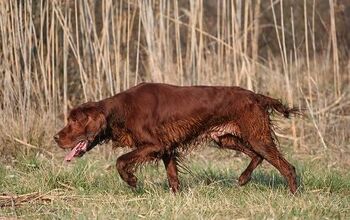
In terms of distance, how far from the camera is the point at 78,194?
17.7 feet

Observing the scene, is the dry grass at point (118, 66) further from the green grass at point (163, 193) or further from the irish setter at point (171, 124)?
the irish setter at point (171, 124)

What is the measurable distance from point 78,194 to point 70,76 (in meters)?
5.11

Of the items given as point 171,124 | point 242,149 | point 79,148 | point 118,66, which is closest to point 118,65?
point 118,66

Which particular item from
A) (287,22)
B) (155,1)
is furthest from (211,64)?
(287,22)

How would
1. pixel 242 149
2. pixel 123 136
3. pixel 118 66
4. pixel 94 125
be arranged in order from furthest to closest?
1. pixel 118 66
2. pixel 242 149
3. pixel 123 136
4. pixel 94 125

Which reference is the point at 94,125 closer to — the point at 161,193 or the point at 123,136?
the point at 123,136

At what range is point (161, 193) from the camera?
211 inches

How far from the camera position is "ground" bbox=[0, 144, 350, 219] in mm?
4621

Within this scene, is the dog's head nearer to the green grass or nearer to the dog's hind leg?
the green grass

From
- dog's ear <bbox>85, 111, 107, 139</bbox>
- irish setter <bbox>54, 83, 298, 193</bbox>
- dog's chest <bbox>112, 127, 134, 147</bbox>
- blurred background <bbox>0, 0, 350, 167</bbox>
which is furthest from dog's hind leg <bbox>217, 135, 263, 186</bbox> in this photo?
blurred background <bbox>0, 0, 350, 167</bbox>

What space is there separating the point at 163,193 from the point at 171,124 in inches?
19.4

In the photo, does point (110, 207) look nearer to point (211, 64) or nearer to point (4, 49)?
point (4, 49)

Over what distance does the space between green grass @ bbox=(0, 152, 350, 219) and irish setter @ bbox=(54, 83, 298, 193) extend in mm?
241

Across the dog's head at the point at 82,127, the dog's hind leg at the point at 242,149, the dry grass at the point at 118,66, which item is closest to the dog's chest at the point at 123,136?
the dog's head at the point at 82,127
